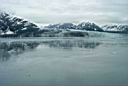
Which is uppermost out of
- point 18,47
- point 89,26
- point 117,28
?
point 89,26

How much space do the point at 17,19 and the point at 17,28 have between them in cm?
766

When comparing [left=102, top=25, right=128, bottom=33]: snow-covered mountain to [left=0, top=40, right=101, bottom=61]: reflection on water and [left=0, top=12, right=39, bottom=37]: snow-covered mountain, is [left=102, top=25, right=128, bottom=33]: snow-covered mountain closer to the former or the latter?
[left=0, top=12, right=39, bottom=37]: snow-covered mountain

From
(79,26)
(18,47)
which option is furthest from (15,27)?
(79,26)

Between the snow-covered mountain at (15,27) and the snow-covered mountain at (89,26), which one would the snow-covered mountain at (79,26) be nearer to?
the snow-covered mountain at (89,26)

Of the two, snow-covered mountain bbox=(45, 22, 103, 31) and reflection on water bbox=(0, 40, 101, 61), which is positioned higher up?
snow-covered mountain bbox=(45, 22, 103, 31)

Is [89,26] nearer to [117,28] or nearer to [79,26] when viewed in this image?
[79,26]

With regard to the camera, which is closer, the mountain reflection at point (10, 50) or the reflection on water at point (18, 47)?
the mountain reflection at point (10, 50)

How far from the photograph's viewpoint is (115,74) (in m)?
13.6

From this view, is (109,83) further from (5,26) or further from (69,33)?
(69,33)

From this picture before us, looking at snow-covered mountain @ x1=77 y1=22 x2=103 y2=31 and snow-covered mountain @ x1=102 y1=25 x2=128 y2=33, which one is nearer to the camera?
snow-covered mountain @ x1=77 y1=22 x2=103 y2=31

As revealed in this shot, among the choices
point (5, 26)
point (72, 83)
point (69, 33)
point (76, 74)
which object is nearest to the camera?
point (72, 83)

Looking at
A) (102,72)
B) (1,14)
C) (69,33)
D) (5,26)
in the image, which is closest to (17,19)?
(1,14)

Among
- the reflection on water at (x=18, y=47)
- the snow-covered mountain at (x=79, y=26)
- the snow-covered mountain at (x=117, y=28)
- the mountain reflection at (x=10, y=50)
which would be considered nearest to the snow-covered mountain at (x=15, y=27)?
the reflection on water at (x=18, y=47)

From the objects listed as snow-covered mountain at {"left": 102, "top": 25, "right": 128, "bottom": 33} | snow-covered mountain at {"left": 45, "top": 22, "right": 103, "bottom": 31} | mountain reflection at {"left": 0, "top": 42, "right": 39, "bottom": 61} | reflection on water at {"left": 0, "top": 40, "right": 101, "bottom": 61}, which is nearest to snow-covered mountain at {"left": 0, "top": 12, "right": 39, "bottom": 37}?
reflection on water at {"left": 0, "top": 40, "right": 101, "bottom": 61}
